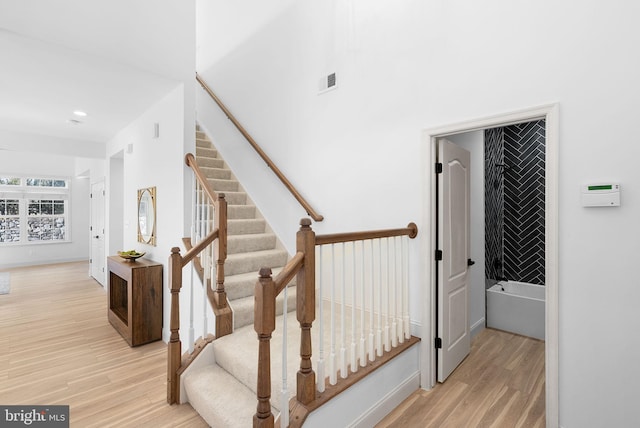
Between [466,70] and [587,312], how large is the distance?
1857mm

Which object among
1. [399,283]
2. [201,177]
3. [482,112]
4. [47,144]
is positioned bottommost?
[399,283]

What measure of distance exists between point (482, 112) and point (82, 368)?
13.7 feet

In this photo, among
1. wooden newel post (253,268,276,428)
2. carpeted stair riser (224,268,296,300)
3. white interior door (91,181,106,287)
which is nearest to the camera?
wooden newel post (253,268,276,428)

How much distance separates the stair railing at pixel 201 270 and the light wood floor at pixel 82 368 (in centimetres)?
29

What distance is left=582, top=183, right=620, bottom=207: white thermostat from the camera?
73.7 inches

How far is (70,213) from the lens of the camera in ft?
29.7

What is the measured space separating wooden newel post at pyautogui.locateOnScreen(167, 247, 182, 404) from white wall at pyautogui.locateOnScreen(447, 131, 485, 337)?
3173 mm

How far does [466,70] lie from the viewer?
8.00 ft

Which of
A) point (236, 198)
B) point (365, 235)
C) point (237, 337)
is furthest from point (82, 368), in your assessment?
point (365, 235)

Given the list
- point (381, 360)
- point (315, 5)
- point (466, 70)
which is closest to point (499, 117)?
point (466, 70)

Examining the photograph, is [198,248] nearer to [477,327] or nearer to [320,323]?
[320,323]

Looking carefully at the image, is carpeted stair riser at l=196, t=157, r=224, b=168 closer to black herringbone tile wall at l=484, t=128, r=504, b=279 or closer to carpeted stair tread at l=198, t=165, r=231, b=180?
carpeted stair tread at l=198, t=165, r=231, b=180

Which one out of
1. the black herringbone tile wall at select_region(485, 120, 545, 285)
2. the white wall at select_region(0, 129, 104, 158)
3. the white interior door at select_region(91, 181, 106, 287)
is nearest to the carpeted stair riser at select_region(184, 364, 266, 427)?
the black herringbone tile wall at select_region(485, 120, 545, 285)

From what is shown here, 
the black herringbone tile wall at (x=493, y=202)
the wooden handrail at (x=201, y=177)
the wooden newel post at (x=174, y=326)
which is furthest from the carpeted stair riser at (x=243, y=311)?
the black herringbone tile wall at (x=493, y=202)
